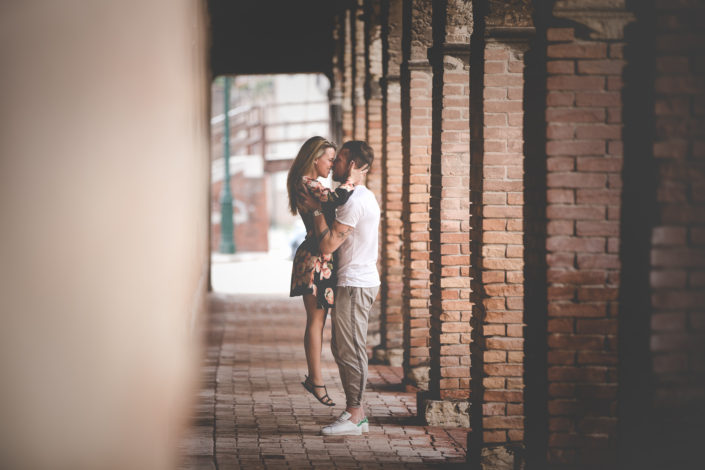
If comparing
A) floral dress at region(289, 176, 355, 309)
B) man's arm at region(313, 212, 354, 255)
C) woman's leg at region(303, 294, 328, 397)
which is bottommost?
woman's leg at region(303, 294, 328, 397)

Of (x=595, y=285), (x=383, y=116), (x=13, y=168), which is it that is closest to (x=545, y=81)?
(x=595, y=285)

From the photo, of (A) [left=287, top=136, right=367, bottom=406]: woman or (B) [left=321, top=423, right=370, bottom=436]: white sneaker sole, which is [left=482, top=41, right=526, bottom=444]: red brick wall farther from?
(A) [left=287, top=136, right=367, bottom=406]: woman

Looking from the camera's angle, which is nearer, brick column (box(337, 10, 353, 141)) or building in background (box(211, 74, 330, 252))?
brick column (box(337, 10, 353, 141))

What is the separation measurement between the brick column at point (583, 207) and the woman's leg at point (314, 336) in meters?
2.53

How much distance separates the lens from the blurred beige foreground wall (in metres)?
2.12

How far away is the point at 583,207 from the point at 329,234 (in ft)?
7.35

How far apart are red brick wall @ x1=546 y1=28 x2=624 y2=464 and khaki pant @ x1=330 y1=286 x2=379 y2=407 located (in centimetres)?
196

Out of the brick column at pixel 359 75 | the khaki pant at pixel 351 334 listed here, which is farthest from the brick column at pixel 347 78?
the khaki pant at pixel 351 334

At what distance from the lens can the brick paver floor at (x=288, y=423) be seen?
18.8ft

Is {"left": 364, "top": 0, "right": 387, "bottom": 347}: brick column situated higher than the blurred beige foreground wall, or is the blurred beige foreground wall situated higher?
{"left": 364, "top": 0, "right": 387, "bottom": 347}: brick column

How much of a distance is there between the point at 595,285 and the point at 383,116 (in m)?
5.37

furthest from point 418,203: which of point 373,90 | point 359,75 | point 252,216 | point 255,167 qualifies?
point 255,167

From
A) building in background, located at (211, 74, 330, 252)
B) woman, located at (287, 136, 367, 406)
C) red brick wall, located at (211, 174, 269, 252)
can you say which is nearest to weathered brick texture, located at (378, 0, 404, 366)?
woman, located at (287, 136, 367, 406)

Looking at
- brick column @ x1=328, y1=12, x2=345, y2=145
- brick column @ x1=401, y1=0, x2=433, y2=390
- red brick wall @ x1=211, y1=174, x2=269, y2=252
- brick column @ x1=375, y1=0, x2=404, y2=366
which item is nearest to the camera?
brick column @ x1=401, y1=0, x2=433, y2=390
